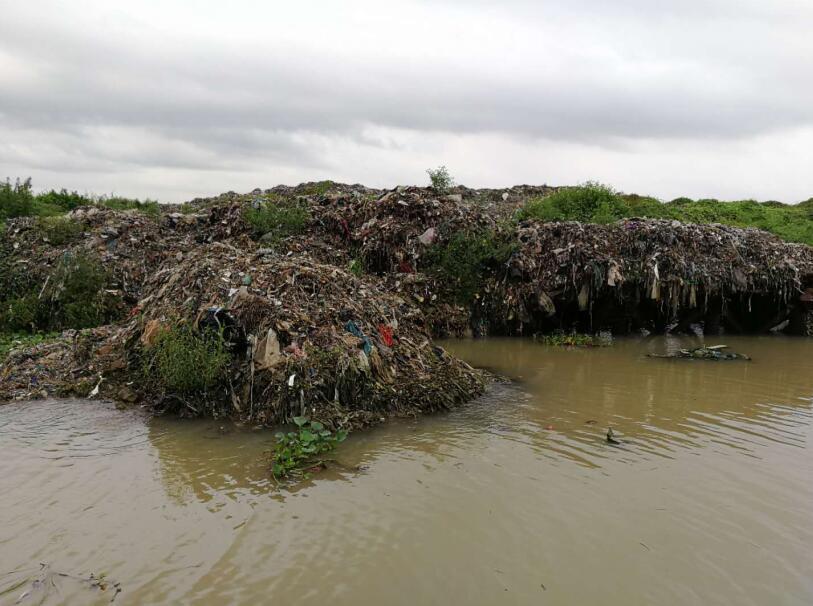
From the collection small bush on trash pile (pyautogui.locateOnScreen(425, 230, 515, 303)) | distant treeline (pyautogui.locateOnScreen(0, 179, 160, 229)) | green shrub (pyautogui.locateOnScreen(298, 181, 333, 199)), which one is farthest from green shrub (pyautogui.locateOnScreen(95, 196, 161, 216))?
small bush on trash pile (pyautogui.locateOnScreen(425, 230, 515, 303))

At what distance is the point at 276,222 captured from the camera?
11867 millimetres

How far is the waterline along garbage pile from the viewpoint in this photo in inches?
252

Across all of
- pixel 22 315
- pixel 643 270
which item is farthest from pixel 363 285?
pixel 643 270

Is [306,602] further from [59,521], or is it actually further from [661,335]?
[661,335]

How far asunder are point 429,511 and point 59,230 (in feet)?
36.0

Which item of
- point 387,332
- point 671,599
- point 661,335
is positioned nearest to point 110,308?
point 387,332

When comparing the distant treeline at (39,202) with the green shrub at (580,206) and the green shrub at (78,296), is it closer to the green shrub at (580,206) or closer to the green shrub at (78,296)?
the green shrub at (78,296)

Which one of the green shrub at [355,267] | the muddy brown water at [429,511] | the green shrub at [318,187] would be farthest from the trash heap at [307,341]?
the green shrub at [318,187]

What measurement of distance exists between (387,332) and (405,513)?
3096mm

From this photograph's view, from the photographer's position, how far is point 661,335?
1217 cm

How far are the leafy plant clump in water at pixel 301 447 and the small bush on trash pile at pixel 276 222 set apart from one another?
7.05 metres

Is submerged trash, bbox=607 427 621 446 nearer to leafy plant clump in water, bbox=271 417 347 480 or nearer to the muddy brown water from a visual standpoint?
the muddy brown water

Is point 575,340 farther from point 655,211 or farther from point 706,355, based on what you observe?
point 655,211

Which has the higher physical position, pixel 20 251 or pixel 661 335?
pixel 20 251
